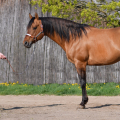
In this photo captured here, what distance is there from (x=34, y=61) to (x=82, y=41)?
166 inches

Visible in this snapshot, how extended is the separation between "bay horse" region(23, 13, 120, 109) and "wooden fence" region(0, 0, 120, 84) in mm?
3596

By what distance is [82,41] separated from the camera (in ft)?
17.0

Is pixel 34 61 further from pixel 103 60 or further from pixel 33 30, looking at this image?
pixel 103 60

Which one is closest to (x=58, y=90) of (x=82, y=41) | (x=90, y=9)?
(x=82, y=41)

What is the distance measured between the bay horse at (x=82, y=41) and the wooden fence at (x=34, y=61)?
11.8ft

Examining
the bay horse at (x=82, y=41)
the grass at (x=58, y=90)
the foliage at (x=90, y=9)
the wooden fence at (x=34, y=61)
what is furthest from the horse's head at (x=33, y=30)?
the wooden fence at (x=34, y=61)

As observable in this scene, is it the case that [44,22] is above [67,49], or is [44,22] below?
above

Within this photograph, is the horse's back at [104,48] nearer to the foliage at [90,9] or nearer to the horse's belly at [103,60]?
the horse's belly at [103,60]

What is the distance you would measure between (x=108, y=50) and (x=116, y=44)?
0.80 feet

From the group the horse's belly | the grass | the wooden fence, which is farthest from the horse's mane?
the wooden fence

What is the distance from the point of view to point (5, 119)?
12.9ft

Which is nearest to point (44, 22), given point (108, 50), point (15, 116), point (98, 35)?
point (98, 35)

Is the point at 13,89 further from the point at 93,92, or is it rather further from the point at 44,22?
the point at 44,22

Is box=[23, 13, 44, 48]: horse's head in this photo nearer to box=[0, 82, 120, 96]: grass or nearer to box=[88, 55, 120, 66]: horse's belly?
box=[88, 55, 120, 66]: horse's belly
